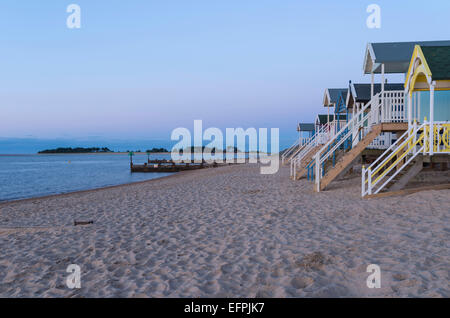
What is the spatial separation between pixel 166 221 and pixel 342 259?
462 cm

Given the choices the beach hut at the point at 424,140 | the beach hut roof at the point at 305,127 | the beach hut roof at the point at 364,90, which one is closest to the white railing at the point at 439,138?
the beach hut at the point at 424,140

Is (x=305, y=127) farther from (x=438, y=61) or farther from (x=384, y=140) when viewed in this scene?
(x=438, y=61)

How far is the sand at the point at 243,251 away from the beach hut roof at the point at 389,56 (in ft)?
20.4

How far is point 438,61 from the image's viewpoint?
10203 mm

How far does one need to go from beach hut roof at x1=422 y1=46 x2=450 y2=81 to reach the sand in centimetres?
362

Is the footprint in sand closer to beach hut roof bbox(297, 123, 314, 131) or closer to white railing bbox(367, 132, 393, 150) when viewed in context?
white railing bbox(367, 132, 393, 150)

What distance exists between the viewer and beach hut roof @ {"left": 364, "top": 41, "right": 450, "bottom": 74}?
13.2 metres

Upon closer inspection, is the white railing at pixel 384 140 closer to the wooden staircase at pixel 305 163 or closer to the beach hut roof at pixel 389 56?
the beach hut roof at pixel 389 56

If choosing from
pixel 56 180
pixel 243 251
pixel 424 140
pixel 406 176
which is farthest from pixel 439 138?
pixel 56 180

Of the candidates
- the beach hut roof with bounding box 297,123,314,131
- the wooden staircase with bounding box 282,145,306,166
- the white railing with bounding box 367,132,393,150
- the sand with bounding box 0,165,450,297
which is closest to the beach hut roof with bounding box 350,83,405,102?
the white railing with bounding box 367,132,393,150

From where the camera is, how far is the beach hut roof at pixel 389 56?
1318cm

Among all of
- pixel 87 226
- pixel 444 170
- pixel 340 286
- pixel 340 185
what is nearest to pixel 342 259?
pixel 340 286

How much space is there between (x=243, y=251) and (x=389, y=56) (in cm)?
1164
